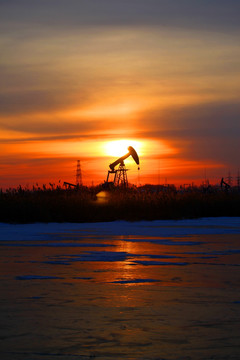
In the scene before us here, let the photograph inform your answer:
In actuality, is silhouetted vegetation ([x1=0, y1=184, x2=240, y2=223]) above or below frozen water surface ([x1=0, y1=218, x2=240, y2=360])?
above

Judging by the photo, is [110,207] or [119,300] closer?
[119,300]

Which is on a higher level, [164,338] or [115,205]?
[115,205]

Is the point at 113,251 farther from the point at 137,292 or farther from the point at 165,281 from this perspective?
the point at 137,292

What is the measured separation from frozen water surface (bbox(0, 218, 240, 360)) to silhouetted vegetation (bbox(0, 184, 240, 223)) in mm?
6622

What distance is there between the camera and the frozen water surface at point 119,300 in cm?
501

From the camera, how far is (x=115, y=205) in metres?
22.2

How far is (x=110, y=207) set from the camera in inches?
866

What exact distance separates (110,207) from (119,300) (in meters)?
15.1

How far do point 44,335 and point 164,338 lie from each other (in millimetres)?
1090

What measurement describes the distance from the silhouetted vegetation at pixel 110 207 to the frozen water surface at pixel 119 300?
6622mm

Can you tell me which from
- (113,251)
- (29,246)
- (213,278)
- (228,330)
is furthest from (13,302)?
(29,246)

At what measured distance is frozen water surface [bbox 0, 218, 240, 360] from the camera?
501 centimetres

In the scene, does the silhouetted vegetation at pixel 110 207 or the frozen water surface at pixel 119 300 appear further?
the silhouetted vegetation at pixel 110 207

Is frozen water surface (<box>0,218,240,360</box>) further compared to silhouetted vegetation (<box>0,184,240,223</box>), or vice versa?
silhouetted vegetation (<box>0,184,240,223</box>)
